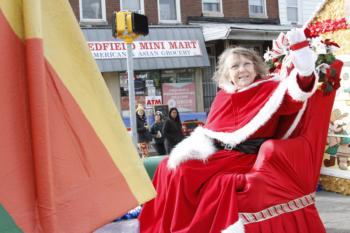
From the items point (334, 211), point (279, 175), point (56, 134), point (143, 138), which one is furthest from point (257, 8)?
point (56, 134)

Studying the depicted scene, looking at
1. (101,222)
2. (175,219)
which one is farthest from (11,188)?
(175,219)

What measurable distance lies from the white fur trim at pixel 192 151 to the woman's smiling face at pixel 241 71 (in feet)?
1.74

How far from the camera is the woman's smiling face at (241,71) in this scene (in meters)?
3.72

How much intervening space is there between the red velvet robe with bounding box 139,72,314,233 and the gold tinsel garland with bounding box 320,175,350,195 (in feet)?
6.97

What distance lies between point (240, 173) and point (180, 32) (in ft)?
44.5

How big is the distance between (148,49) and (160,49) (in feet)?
1.50

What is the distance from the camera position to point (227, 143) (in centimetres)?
362

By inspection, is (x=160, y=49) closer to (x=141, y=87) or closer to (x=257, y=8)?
(x=141, y=87)

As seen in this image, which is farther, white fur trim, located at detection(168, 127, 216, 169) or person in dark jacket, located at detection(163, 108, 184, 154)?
person in dark jacket, located at detection(163, 108, 184, 154)

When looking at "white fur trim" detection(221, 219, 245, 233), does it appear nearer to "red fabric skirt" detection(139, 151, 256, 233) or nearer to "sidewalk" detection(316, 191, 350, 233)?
"red fabric skirt" detection(139, 151, 256, 233)

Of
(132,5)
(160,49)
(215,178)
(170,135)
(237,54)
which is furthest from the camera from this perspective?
(132,5)

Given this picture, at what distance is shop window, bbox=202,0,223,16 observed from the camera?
58.3 ft

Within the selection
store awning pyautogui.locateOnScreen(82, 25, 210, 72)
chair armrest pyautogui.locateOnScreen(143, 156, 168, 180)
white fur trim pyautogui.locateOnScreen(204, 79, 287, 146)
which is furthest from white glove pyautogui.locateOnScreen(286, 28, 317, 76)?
store awning pyautogui.locateOnScreen(82, 25, 210, 72)

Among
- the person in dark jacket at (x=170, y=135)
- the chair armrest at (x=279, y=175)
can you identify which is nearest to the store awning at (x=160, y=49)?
the person in dark jacket at (x=170, y=135)
